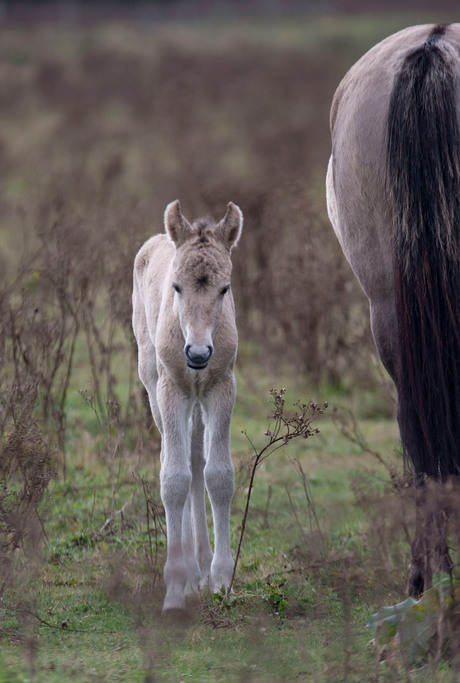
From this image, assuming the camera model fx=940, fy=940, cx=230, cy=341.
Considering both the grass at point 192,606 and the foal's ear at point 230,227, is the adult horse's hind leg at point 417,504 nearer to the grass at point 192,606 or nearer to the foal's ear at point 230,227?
the grass at point 192,606

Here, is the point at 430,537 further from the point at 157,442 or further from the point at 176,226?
the point at 157,442

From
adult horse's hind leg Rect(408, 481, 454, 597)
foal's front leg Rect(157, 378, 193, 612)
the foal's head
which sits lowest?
adult horse's hind leg Rect(408, 481, 454, 597)

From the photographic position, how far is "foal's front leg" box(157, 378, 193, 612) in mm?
4598

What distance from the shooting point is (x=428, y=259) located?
434 centimetres

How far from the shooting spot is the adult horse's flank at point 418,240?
4.29m

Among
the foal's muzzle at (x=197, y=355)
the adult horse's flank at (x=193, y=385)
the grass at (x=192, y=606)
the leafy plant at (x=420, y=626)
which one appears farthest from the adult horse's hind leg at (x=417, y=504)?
the foal's muzzle at (x=197, y=355)

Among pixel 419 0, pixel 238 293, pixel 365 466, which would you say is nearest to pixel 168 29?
pixel 419 0

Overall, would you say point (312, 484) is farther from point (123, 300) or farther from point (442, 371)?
point (442, 371)

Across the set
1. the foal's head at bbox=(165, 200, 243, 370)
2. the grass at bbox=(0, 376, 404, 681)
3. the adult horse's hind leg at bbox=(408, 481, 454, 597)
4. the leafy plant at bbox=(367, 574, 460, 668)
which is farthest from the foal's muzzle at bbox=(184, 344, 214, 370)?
the leafy plant at bbox=(367, 574, 460, 668)

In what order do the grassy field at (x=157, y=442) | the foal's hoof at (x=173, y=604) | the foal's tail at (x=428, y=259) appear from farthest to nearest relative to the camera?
1. the foal's hoof at (x=173, y=604)
2. the foal's tail at (x=428, y=259)
3. the grassy field at (x=157, y=442)

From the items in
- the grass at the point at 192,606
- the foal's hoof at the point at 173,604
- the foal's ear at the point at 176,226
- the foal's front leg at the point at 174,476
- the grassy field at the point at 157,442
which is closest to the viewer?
the grass at the point at 192,606

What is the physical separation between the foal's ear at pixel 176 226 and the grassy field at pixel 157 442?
1083 mm

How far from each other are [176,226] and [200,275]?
36 cm

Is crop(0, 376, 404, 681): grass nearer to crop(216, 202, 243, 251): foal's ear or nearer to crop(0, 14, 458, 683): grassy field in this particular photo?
crop(0, 14, 458, 683): grassy field
